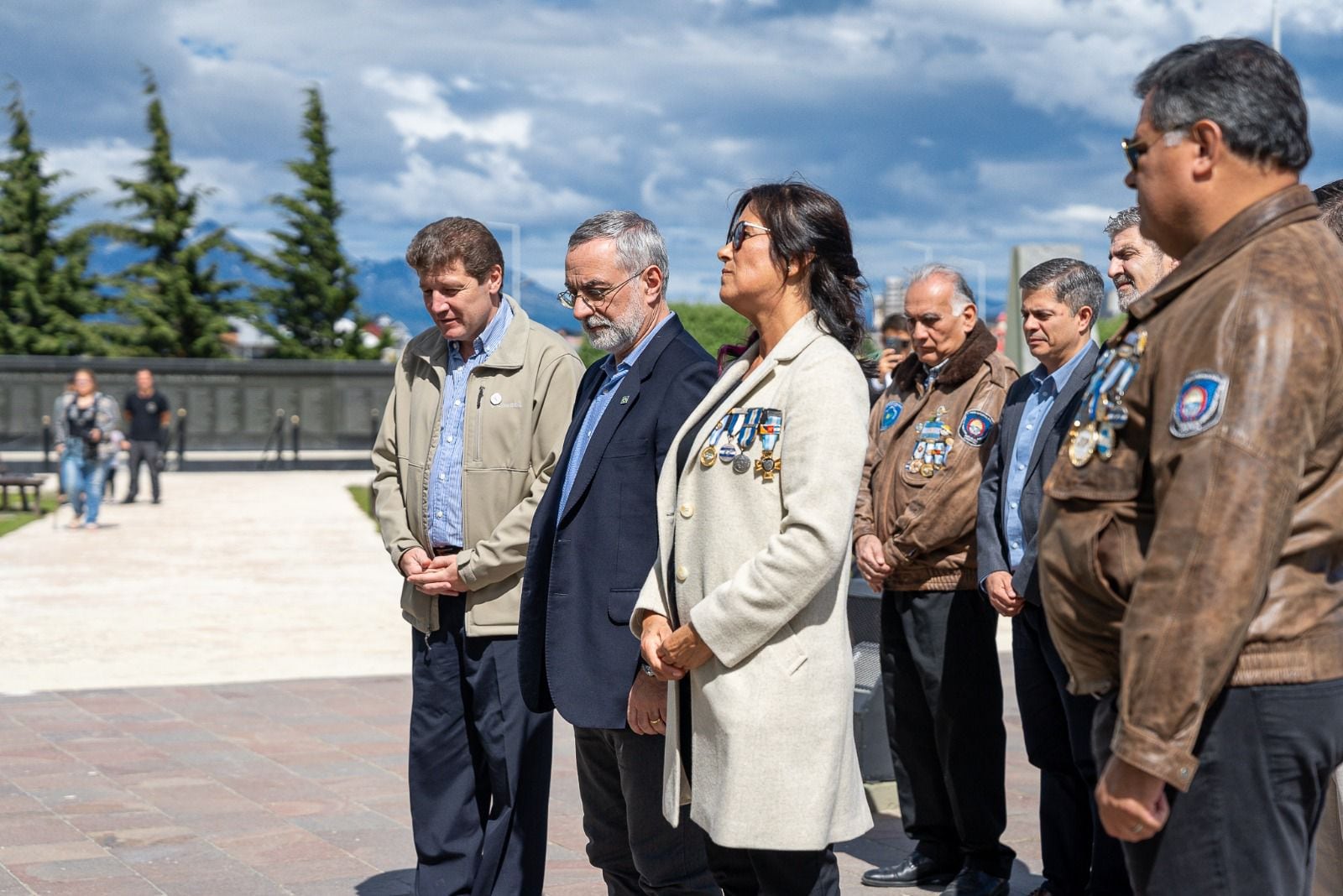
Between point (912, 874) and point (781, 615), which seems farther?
point (912, 874)

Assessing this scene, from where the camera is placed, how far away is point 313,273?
54.4 meters

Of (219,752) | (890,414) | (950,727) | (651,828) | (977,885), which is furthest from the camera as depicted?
(219,752)

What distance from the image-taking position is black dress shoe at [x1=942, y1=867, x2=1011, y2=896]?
4988mm

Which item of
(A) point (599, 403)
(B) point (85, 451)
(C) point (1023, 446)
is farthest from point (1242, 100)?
(B) point (85, 451)

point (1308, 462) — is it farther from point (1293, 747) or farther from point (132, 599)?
point (132, 599)

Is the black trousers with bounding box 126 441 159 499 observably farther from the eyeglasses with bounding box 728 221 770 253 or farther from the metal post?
the eyeglasses with bounding box 728 221 770 253

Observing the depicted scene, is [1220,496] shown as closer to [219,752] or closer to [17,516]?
[219,752]

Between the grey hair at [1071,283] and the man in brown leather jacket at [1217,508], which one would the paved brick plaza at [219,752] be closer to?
the grey hair at [1071,283]

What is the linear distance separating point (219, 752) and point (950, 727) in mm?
3629

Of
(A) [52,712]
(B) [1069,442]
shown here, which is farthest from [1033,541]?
(A) [52,712]

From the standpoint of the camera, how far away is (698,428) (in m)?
3.39

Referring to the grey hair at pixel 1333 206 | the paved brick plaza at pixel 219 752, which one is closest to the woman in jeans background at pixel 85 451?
the paved brick plaza at pixel 219 752

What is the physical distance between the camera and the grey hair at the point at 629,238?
3.94 metres

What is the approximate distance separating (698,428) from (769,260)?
0.42m
